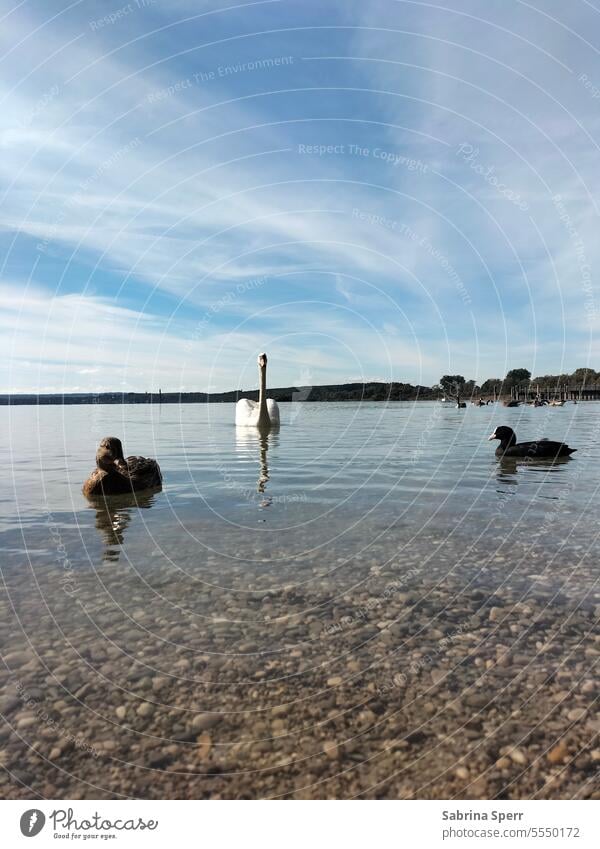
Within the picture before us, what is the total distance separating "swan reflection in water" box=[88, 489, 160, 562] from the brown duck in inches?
8.1

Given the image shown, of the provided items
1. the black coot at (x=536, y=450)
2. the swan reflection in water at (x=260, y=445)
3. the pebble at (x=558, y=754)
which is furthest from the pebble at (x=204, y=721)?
the black coot at (x=536, y=450)

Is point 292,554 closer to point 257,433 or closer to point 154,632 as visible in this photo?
point 154,632

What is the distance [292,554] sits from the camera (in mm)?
9047

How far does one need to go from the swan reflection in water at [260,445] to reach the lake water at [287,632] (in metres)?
2.28

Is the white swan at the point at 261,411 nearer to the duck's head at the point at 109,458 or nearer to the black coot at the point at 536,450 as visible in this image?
the black coot at the point at 536,450

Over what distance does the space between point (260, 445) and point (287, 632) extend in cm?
2175

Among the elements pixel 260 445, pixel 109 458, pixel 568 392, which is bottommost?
pixel 260 445

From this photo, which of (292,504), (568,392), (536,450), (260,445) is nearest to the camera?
(292,504)

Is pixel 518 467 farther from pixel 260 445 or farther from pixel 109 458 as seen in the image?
pixel 109 458

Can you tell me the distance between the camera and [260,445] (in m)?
27.7

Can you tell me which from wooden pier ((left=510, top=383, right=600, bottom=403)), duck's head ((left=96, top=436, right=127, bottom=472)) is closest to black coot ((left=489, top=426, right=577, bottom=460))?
duck's head ((left=96, top=436, right=127, bottom=472))

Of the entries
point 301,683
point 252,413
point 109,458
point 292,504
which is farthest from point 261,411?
point 301,683

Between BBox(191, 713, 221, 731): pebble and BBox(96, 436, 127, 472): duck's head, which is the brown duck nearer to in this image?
BBox(96, 436, 127, 472): duck's head
